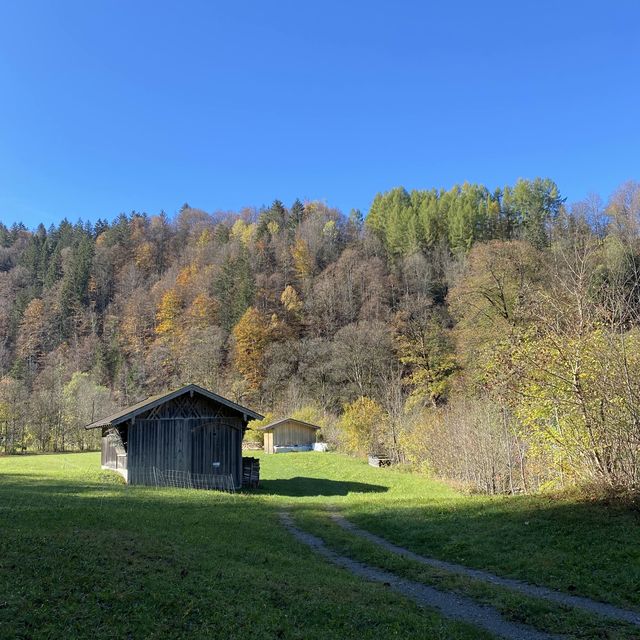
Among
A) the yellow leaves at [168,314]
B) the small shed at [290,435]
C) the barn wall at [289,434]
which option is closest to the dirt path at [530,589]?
the small shed at [290,435]

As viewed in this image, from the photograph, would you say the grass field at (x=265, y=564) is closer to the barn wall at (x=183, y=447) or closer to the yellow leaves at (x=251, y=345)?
the barn wall at (x=183, y=447)

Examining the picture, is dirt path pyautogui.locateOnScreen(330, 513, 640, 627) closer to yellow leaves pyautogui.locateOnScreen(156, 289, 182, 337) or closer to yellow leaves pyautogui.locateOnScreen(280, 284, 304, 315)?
yellow leaves pyautogui.locateOnScreen(280, 284, 304, 315)

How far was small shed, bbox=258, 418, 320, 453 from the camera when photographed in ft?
178

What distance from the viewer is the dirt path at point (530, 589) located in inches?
285

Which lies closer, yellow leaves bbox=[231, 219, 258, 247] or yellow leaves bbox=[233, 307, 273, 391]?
yellow leaves bbox=[233, 307, 273, 391]

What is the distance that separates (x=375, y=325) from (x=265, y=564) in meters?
56.7

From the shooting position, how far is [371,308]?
73.6 meters

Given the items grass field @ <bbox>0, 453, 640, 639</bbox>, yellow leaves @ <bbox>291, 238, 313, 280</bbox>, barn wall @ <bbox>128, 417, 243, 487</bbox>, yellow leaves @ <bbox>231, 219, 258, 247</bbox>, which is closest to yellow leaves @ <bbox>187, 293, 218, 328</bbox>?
yellow leaves @ <bbox>291, 238, 313, 280</bbox>

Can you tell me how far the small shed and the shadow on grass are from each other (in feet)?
83.6

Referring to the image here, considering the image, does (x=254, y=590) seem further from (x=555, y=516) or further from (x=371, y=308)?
(x=371, y=308)

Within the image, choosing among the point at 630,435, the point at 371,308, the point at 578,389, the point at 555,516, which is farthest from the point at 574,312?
the point at 371,308

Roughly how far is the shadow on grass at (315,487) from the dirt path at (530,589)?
34.8 ft

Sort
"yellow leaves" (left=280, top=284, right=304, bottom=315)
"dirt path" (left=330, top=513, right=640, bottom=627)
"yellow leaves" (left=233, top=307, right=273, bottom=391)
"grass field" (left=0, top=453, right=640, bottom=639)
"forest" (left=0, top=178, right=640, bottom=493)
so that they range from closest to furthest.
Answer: "grass field" (left=0, top=453, right=640, bottom=639)
"dirt path" (left=330, top=513, right=640, bottom=627)
"forest" (left=0, top=178, right=640, bottom=493)
"yellow leaves" (left=233, top=307, right=273, bottom=391)
"yellow leaves" (left=280, top=284, right=304, bottom=315)

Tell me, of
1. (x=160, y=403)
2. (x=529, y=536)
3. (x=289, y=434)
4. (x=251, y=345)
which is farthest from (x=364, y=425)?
(x=251, y=345)
